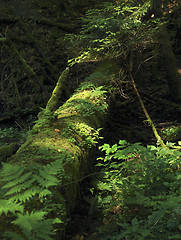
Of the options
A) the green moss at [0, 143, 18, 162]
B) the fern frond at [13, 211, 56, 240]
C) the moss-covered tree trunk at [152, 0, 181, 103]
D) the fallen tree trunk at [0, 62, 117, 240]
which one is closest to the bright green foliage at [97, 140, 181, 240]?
the fallen tree trunk at [0, 62, 117, 240]

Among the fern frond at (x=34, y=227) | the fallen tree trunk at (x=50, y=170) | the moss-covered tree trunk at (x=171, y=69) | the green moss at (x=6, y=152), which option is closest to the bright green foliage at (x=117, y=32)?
the fallen tree trunk at (x=50, y=170)

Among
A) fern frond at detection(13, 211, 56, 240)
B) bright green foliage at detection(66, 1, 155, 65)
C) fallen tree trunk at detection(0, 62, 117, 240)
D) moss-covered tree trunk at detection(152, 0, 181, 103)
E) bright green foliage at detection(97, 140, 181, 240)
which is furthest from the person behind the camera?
moss-covered tree trunk at detection(152, 0, 181, 103)

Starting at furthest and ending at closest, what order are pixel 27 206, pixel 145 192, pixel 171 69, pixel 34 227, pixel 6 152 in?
pixel 171 69 < pixel 6 152 < pixel 145 192 < pixel 27 206 < pixel 34 227

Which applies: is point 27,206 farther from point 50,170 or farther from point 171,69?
point 171,69

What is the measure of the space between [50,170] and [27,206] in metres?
0.61

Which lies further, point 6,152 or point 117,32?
point 117,32

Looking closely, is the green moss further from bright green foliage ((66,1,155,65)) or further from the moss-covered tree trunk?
the moss-covered tree trunk

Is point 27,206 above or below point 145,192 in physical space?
above

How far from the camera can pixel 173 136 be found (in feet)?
22.4

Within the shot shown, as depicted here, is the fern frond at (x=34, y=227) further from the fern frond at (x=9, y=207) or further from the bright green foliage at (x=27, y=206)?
the fern frond at (x=9, y=207)

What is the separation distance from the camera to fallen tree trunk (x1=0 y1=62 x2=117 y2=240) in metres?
2.07

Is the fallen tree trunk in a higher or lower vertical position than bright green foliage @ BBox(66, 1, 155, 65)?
lower

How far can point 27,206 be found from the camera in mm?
2506

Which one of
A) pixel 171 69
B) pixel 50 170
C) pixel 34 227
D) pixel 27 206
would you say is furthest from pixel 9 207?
pixel 171 69
